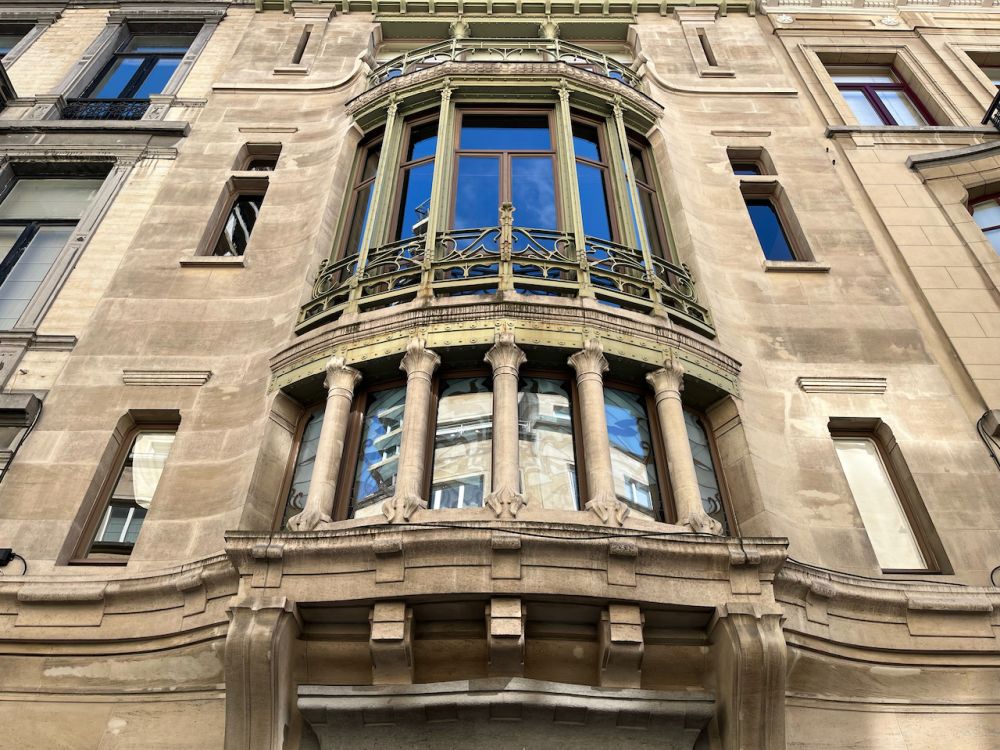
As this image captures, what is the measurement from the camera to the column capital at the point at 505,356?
10.0 meters

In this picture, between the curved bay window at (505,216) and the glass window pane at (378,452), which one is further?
the curved bay window at (505,216)

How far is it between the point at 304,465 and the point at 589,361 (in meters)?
3.88

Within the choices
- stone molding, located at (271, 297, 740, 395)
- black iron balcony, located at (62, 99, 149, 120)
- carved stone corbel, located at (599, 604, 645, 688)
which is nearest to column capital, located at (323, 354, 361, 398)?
stone molding, located at (271, 297, 740, 395)

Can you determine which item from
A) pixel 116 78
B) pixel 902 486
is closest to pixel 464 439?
pixel 902 486

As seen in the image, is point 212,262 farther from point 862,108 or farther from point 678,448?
point 862,108

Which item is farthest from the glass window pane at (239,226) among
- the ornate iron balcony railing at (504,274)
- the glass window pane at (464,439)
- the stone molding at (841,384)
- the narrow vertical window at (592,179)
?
the stone molding at (841,384)

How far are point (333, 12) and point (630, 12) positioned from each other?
24.0 feet

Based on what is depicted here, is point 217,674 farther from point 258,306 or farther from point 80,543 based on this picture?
point 258,306

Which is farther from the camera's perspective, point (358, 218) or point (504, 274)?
point (358, 218)

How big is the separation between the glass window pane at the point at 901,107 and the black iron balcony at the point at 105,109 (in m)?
16.1

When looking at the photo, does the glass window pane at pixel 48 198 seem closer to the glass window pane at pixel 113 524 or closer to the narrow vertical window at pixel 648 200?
the glass window pane at pixel 113 524

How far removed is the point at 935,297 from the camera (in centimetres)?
1308

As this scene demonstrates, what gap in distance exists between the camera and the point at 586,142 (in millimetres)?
14578

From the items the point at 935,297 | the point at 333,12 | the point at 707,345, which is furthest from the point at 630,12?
the point at 707,345
